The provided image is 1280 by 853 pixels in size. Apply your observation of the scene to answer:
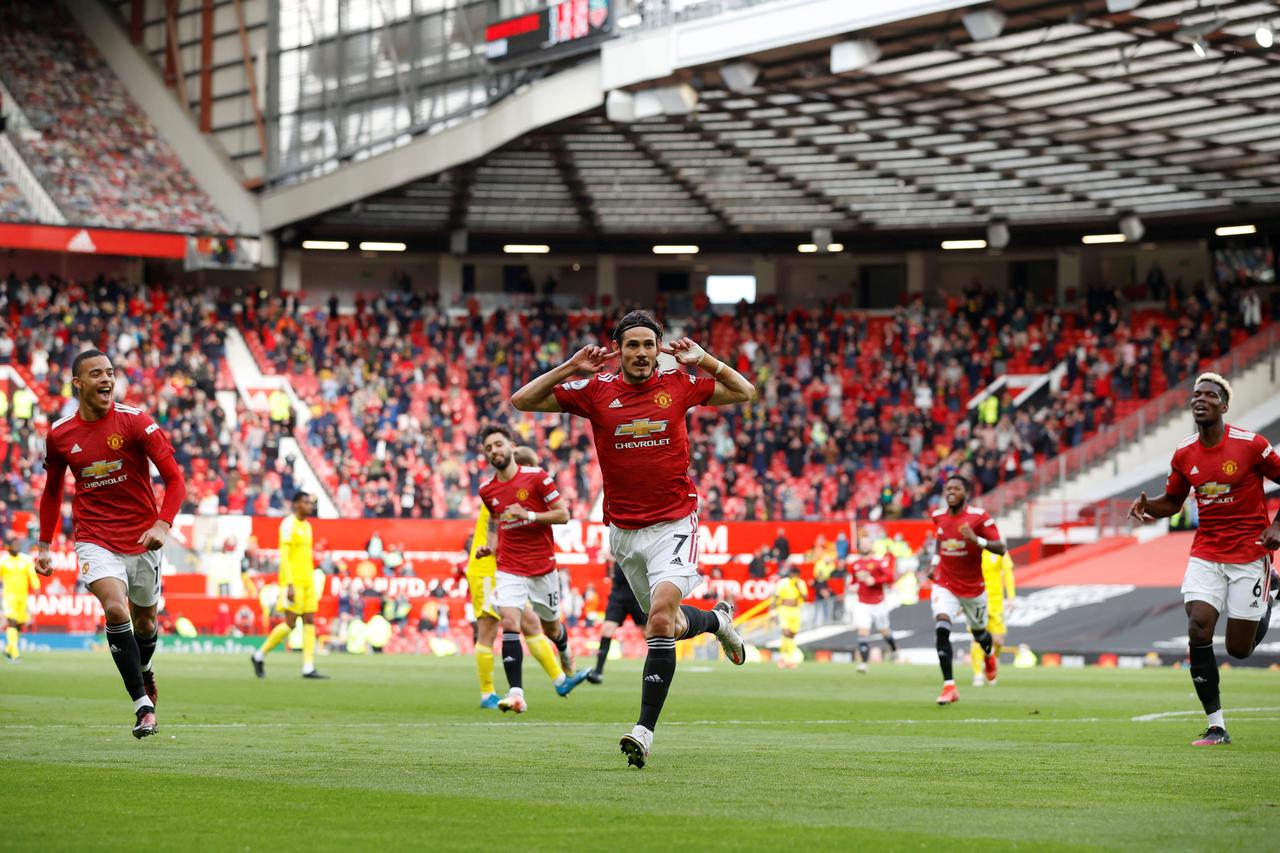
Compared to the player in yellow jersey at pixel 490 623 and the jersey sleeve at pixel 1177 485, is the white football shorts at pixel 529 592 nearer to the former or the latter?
the player in yellow jersey at pixel 490 623

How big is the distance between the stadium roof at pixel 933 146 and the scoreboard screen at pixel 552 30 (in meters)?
1.93

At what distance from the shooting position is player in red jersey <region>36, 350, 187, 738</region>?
40.3 feet

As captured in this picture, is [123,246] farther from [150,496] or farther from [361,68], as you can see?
[150,496]

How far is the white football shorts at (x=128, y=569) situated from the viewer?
12.5 m

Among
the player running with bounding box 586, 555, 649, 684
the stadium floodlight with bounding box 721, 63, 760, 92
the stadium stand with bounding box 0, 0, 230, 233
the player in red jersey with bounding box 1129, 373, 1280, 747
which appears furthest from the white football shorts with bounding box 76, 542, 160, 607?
the stadium stand with bounding box 0, 0, 230, 233

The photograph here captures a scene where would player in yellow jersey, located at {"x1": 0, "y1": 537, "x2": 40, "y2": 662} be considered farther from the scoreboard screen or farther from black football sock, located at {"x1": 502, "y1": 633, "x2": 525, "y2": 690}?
the scoreboard screen

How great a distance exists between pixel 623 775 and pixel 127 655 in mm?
4241

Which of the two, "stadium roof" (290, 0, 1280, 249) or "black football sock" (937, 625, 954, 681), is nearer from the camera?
"black football sock" (937, 625, 954, 681)

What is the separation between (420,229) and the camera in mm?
57188

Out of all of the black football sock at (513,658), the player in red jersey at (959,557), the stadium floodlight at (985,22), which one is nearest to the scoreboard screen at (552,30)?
the stadium floodlight at (985,22)

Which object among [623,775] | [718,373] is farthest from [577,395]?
[623,775]

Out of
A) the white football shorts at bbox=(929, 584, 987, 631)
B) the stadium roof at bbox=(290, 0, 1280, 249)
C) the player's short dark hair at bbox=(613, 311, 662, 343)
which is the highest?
the stadium roof at bbox=(290, 0, 1280, 249)

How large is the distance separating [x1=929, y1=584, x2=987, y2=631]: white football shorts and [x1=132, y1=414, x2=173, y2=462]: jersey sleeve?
10.5 metres

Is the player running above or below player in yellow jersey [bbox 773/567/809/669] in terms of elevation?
above
